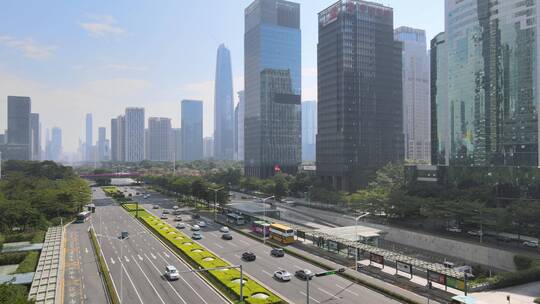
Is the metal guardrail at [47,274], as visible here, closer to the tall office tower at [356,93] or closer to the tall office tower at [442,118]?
the tall office tower at [356,93]

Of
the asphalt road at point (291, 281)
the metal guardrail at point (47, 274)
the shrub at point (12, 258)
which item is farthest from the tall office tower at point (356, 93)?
the shrub at point (12, 258)

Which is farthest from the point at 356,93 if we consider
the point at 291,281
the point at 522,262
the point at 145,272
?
the point at 145,272

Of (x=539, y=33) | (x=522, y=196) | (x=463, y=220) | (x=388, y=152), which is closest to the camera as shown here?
(x=463, y=220)

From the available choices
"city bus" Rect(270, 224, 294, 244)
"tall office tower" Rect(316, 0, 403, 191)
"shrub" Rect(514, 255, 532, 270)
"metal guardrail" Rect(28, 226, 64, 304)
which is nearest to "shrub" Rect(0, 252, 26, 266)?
"metal guardrail" Rect(28, 226, 64, 304)

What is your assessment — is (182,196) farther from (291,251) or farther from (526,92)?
(526,92)

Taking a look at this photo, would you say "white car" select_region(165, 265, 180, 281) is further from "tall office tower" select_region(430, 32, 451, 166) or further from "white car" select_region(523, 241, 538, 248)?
"tall office tower" select_region(430, 32, 451, 166)

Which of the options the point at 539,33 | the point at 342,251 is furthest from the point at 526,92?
the point at 342,251
